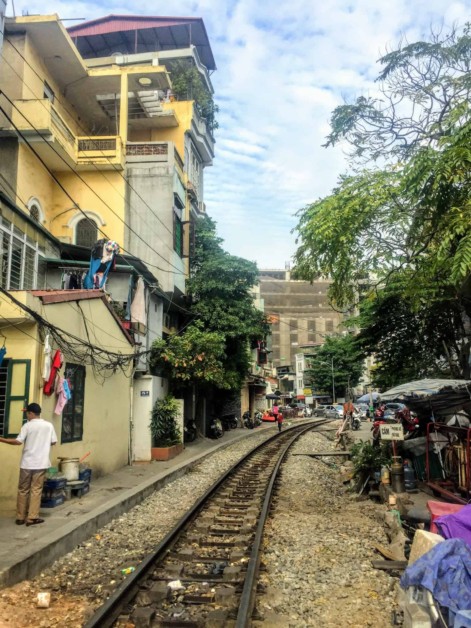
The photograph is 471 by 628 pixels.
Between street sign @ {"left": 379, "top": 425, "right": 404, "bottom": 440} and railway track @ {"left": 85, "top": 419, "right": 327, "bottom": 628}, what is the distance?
8.02 ft

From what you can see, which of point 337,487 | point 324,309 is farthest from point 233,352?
point 324,309

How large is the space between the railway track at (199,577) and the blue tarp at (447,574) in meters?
1.57

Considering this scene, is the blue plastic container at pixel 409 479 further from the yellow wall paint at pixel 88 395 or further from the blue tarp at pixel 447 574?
the yellow wall paint at pixel 88 395

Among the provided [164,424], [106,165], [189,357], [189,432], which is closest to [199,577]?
[164,424]

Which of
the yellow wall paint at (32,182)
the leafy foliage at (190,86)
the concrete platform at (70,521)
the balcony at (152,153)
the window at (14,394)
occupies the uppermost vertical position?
the leafy foliage at (190,86)

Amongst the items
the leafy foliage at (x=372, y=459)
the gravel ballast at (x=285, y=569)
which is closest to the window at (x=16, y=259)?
the gravel ballast at (x=285, y=569)

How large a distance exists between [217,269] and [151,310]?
4.88 metres

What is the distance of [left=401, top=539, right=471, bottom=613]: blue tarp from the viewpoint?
3.45 metres

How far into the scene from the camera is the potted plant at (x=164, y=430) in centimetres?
1567

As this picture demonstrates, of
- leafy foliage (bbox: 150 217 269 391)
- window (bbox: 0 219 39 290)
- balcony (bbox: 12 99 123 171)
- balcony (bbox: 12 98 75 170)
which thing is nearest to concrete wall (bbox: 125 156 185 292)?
balcony (bbox: 12 99 123 171)

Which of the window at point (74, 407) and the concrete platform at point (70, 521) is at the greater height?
the window at point (74, 407)

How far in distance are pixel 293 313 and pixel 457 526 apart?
8567 centimetres

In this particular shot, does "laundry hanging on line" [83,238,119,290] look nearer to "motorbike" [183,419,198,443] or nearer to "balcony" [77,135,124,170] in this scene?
"balcony" [77,135,124,170]

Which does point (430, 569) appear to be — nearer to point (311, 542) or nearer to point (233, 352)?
point (311, 542)
